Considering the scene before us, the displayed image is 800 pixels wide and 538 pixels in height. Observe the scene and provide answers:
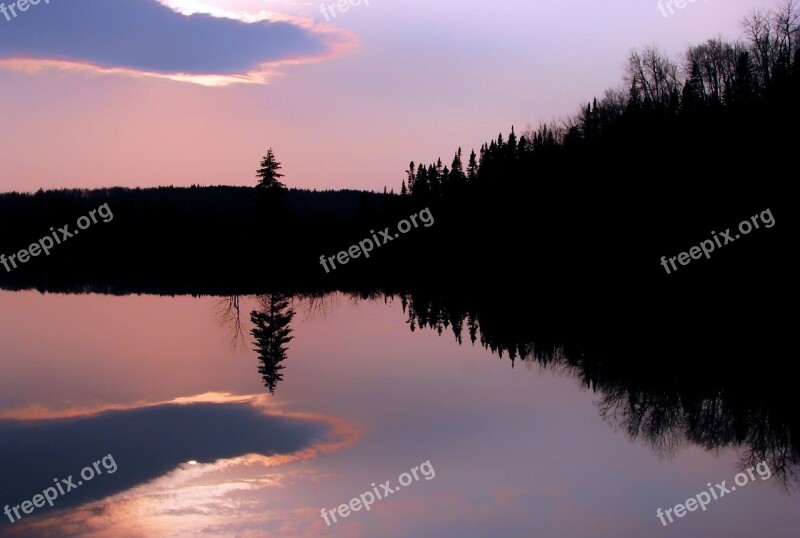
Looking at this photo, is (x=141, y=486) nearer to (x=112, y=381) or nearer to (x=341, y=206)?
(x=112, y=381)

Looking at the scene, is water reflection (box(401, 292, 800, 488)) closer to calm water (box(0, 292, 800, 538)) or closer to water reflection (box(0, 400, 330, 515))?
calm water (box(0, 292, 800, 538))

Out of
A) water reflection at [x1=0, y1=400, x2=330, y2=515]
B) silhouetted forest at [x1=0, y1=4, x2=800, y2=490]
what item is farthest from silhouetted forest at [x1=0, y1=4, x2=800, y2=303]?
water reflection at [x1=0, y1=400, x2=330, y2=515]

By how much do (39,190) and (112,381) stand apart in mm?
145669
